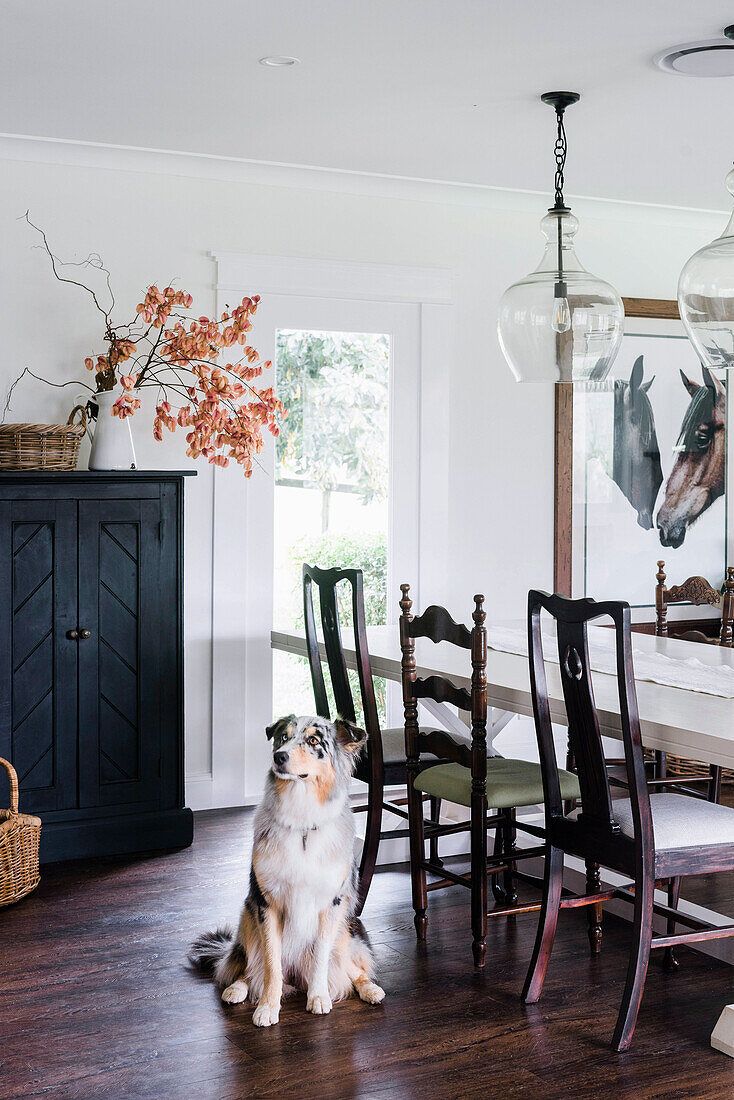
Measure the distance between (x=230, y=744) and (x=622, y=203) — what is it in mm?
2980

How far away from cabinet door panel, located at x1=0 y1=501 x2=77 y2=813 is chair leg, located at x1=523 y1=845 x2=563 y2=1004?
1.90m

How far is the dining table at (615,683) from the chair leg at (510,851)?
244 millimetres

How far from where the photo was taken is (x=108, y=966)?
3088mm

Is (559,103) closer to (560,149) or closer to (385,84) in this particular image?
(560,149)

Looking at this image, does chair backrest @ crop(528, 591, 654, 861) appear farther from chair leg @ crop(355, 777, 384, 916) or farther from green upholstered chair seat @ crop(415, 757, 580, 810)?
chair leg @ crop(355, 777, 384, 916)

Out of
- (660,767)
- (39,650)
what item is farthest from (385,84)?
(660,767)

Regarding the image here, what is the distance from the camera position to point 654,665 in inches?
139

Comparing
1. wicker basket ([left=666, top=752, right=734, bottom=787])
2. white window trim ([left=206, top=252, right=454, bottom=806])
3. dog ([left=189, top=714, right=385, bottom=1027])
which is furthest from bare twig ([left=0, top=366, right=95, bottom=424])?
wicker basket ([left=666, top=752, right=734, bottom=787])

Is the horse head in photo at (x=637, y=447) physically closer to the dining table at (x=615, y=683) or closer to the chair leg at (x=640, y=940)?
the dining table at (x=615, y=683)

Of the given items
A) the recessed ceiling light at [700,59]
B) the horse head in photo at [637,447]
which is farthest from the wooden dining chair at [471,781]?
the horse head in photo at [637,447]

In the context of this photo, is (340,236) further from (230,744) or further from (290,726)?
(290,726)

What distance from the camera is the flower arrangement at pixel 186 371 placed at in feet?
13.6

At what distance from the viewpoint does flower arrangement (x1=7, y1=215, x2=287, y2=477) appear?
416 centimetres

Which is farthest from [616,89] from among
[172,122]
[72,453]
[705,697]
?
[72,453]
